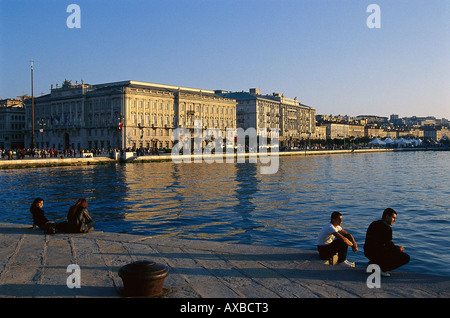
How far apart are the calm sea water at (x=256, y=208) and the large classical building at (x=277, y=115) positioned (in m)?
84.2

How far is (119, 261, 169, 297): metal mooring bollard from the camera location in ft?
20.1

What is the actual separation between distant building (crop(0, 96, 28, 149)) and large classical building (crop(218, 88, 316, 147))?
4643 cm

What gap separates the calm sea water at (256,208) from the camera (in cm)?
1312

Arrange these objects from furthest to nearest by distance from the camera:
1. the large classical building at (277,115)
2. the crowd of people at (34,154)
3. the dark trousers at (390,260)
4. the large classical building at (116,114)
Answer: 1. the large classical building at (277,115)
2. the large classical building at (116,114)
3. the crowd of people at (34,154)
4. the dark trousers at (390,260)

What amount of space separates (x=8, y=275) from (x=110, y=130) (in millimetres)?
76293

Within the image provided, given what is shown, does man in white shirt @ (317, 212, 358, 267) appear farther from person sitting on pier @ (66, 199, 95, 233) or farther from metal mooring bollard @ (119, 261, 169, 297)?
person sitting on pier @ (66, 199, 95, 233)

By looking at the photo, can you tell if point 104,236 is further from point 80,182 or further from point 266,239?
point 80,182

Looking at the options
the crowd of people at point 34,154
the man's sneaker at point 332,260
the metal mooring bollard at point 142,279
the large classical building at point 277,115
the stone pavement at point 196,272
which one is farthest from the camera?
the large classical building at point 277,115

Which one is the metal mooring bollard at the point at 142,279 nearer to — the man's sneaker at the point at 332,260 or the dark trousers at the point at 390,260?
the man's sneaker at the point at 332,260

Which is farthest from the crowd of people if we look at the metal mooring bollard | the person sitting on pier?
the metal mooring bollard

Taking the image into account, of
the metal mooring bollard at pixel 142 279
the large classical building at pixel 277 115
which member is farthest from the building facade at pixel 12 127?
the metal mooring bollard at pixel 142 279

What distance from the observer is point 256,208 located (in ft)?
62.1

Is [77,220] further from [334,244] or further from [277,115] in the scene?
[277,115]

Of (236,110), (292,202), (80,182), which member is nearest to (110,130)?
(236,110)
